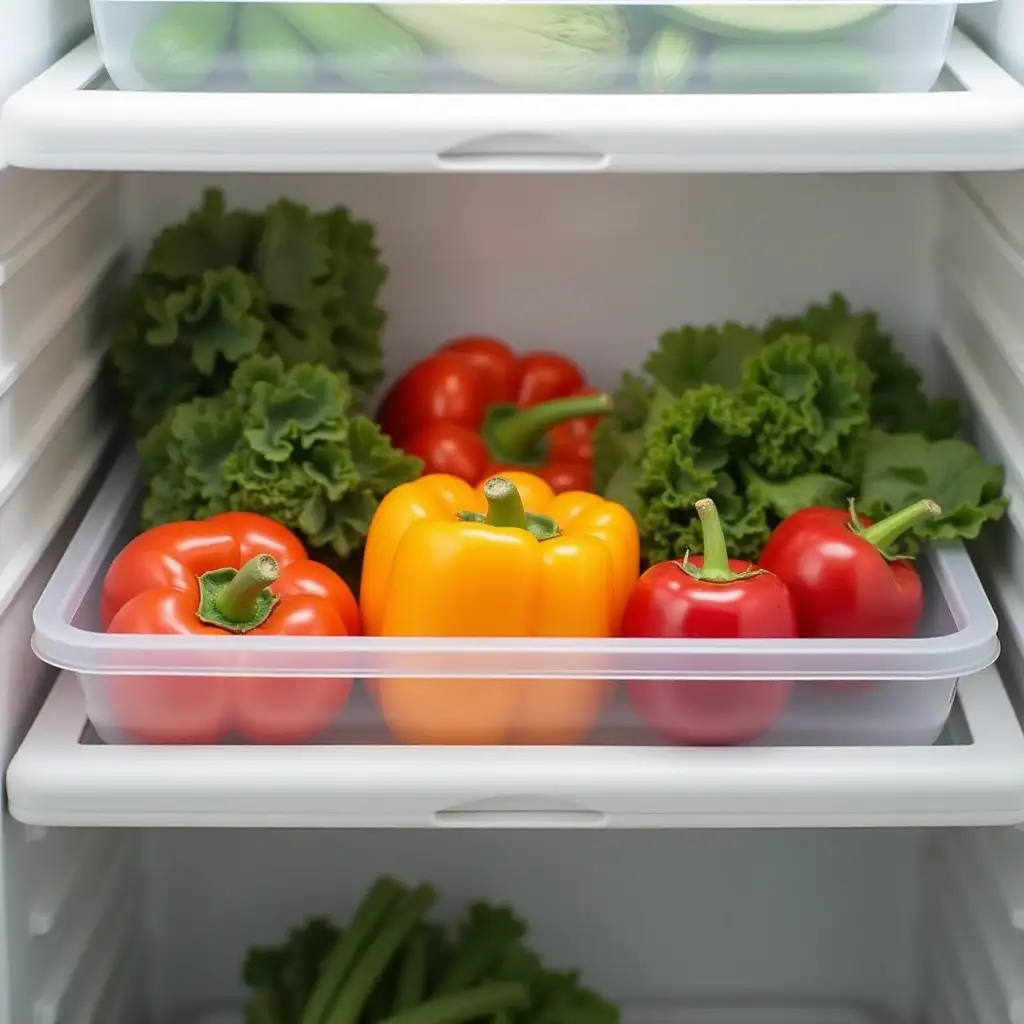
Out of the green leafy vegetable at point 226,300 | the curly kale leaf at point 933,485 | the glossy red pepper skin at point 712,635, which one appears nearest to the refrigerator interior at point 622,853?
the green leafy vegetable at point 226,300

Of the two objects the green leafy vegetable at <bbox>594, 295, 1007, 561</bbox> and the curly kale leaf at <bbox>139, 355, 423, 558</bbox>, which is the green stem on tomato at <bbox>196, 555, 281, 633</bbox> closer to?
the curly kale leaf at <bbox>139, 355, 423, 558</bbox>

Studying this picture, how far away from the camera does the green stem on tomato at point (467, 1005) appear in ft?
3.76

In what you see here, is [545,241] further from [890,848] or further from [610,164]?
[890,848]

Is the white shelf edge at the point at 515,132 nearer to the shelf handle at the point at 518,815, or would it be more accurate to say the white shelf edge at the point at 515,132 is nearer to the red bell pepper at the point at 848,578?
the red bell pepper at the point at 848,578

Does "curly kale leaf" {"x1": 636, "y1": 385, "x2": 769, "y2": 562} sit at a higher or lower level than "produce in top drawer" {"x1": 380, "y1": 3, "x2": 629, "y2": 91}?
lower

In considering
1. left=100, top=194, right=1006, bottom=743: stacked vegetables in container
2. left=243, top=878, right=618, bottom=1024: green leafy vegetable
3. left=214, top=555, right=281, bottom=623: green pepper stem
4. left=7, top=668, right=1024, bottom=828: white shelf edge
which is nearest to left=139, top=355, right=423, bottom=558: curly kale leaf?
left=100, top=194, right=1006, bottom=743: stacked vegetables in container

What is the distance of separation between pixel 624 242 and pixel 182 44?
0.51 metres

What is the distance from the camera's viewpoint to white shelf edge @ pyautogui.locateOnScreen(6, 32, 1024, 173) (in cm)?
94

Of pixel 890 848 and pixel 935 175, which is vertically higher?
pixel 935 175

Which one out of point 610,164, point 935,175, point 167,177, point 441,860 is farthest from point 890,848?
point 167,177

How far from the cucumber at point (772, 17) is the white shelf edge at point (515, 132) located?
0.15 ft

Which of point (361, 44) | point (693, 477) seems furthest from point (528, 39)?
point (693, 477)

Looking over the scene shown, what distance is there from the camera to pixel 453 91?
996 millimetres

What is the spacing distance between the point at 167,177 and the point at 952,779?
0.85 meters
